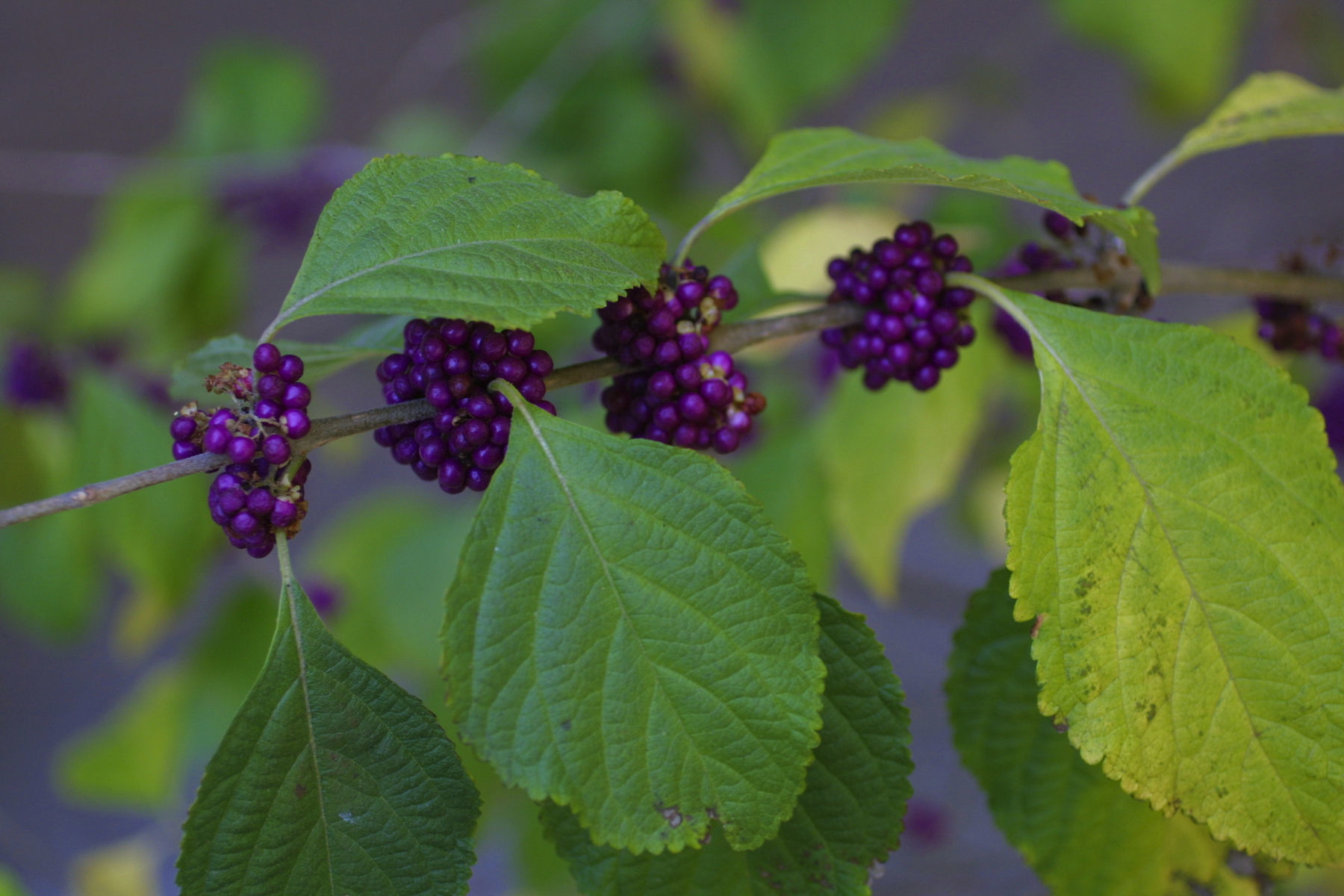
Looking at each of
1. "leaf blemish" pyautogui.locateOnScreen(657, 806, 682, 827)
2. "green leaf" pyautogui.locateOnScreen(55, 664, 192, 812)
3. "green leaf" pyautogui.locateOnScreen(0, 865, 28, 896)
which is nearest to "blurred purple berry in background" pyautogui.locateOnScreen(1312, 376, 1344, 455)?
"leaf blemish" pyautogui.locateOnScreen(657, 806, 682, 827)

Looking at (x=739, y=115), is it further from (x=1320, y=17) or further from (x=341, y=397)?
(x=341, y=397)

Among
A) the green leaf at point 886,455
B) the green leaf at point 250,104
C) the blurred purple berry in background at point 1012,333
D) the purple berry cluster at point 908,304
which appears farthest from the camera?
the green leaf at point 250,104

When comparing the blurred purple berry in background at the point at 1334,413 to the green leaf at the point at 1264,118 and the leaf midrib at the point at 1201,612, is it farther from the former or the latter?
the leaf midrib at the point at 1201,612

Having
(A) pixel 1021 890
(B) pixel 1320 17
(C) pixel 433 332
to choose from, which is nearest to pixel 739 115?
(B) pixel 1320 17

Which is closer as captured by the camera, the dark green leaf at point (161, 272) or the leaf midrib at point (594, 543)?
the leaf midrib at point (594, 543)

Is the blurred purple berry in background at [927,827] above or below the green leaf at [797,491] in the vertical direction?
below

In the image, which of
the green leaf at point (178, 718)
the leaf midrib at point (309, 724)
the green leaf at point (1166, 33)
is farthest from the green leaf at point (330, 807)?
the green leaf at point (1166, 33)

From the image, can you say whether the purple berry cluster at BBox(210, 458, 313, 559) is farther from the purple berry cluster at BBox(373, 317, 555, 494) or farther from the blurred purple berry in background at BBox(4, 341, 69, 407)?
the blurred purple berry in background at BBox(4, 341, 69, 407)
